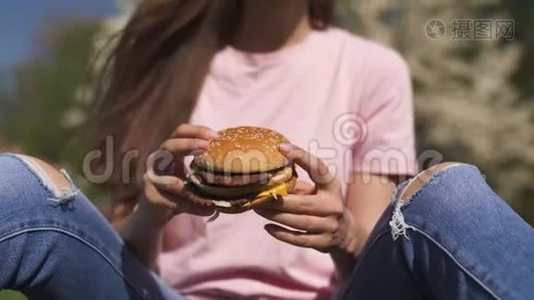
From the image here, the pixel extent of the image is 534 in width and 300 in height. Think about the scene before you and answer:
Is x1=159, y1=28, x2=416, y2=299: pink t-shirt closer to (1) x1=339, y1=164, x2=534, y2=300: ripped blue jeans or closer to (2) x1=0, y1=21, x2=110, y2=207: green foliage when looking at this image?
(1) x1=339, y1=164, x2=534, y2=300: ripped blue jeans

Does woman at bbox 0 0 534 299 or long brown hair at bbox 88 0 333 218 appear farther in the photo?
long brown hair at bbox 88 0 333 218

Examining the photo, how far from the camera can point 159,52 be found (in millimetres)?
1746

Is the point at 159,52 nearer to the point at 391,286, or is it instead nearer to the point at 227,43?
the point at 227,43

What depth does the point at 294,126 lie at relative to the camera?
162 centimetres

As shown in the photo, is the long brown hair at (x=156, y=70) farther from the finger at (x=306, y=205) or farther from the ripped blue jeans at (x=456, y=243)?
the ripped blue jeans at (x=456, y=243)

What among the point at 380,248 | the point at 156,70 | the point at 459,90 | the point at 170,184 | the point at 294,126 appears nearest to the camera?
the point at 380,248

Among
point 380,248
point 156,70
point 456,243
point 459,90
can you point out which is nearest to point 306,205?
point 380,248

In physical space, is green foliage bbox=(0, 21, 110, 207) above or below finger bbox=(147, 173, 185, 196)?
below

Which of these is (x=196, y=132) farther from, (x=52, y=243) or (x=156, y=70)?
(x=156, y=70)

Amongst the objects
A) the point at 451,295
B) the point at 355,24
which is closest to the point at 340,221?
the point at 451,295

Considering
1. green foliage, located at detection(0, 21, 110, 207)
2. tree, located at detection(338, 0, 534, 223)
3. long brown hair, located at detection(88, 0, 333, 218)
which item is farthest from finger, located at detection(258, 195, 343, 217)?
green foliage, located at detection(0, 21, 110, 207)

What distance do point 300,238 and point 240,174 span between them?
135 millimetres

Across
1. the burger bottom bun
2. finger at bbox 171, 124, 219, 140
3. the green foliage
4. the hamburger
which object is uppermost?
finger at bbox 171, 124, 219, 140

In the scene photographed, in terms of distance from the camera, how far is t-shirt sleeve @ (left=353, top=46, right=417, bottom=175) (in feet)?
5.24
